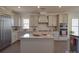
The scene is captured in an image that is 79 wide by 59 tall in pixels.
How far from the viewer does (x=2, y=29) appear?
20.7ft

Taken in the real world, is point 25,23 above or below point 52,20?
below

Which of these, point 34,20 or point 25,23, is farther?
point 34,20

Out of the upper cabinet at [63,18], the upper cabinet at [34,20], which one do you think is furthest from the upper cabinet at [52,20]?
the upper cabinet at [34,20]

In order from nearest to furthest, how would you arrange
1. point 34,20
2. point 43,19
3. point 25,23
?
point 25,23 → point 34,20 → point 43,19

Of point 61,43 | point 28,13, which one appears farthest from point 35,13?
point 61,43

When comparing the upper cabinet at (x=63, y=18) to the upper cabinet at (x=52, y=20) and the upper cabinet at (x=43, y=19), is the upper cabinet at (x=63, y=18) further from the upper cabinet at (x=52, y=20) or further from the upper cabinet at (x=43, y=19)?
the upper cabinet at (x=43, y=19)

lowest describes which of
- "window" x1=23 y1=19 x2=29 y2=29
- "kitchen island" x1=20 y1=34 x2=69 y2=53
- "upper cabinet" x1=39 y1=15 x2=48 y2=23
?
"kitchen island" x1=20 y1=34 x2=69 y2=53

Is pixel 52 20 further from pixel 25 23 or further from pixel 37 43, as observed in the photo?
pixel 37 43

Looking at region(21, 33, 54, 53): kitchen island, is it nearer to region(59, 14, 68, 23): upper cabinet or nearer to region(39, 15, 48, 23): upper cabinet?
region(39, 15, 48, 23): upper cabinet

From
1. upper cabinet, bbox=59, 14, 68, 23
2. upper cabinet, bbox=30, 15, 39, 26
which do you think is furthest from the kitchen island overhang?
upper cabinet, bbox=59, 14, 68, 23

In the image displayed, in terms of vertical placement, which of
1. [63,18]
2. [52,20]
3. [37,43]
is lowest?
[37,43]

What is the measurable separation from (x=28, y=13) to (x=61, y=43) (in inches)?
95.6

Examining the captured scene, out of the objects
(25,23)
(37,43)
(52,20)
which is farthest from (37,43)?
(52,20)
